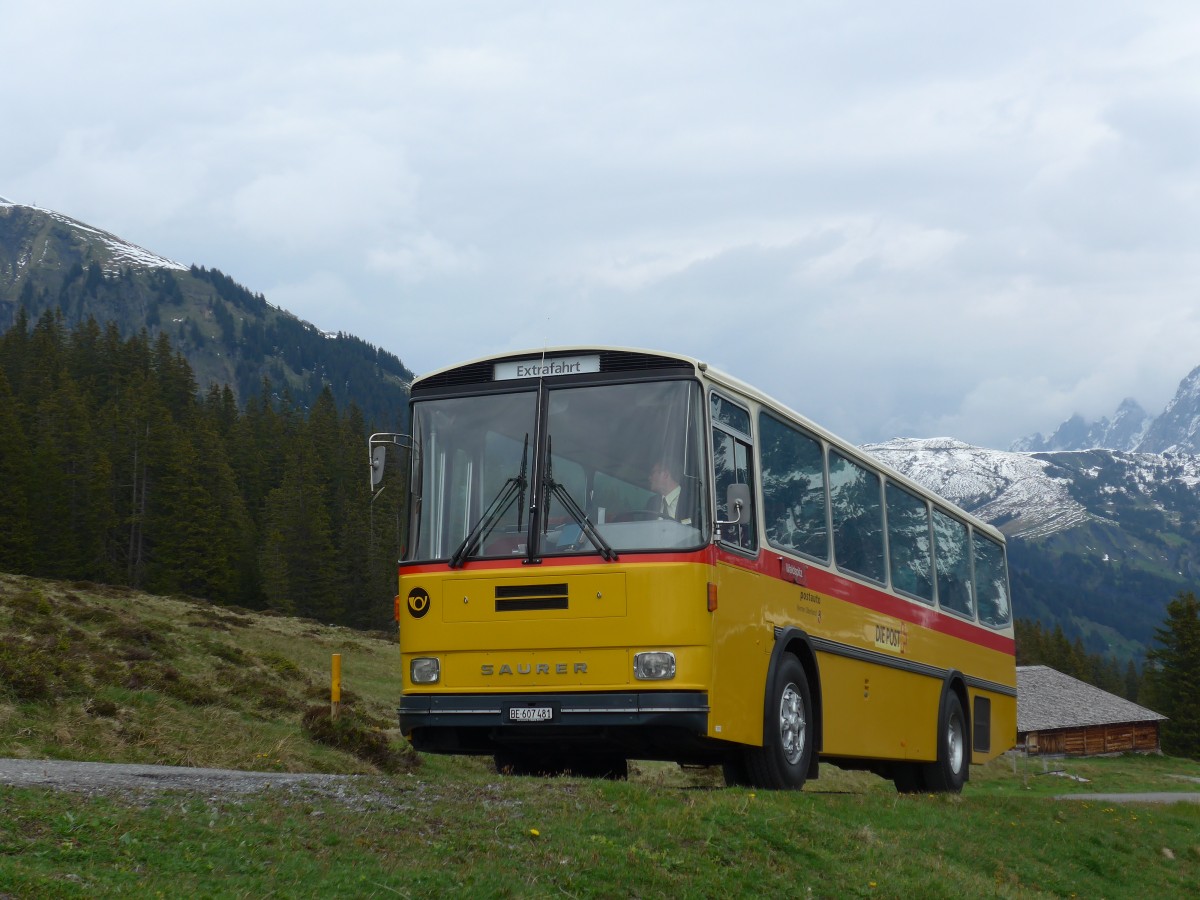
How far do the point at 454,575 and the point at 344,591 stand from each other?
90.4 m

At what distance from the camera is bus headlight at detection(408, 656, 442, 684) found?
1083 cm

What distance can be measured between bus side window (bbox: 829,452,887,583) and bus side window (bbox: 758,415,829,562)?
398 millimetres

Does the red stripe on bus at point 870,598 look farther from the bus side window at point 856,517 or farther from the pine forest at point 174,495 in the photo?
the pine forest at point 174,495

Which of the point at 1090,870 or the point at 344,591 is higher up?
the point at 344,591

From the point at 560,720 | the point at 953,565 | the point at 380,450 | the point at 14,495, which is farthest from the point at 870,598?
the point at 14,495

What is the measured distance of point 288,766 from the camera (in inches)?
656

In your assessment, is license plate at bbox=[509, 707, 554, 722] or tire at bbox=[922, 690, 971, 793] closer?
license plate at bbox=[509, 707, 554, 722]

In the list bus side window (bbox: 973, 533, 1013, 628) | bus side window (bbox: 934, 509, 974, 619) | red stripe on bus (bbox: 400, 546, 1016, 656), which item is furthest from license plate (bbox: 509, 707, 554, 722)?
bus side window (bbox: 973, 533, 1013, 628)

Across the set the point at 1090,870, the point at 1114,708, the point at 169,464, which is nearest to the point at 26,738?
the point at 1090,870

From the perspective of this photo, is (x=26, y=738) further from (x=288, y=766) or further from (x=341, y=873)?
(x=341, y=873)

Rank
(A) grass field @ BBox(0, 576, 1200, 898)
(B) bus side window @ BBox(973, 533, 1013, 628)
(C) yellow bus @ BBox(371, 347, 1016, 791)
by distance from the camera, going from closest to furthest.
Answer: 1. (A) grass field @ BBox(0, 576, 1200, 898)
2. (C) yellow bus @ BBox(371, 347, 1016, 791)
3. (B) bus side window @ BBox(973, 533, 1013, 628)

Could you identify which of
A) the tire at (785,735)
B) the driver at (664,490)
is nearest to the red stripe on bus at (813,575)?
the driver at (664,490)

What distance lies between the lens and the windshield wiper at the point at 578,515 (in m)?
10.4

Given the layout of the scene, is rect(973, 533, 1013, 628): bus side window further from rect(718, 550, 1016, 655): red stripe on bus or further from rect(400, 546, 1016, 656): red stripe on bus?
rect(400, 546, 1016, 656): red stripe on bus
